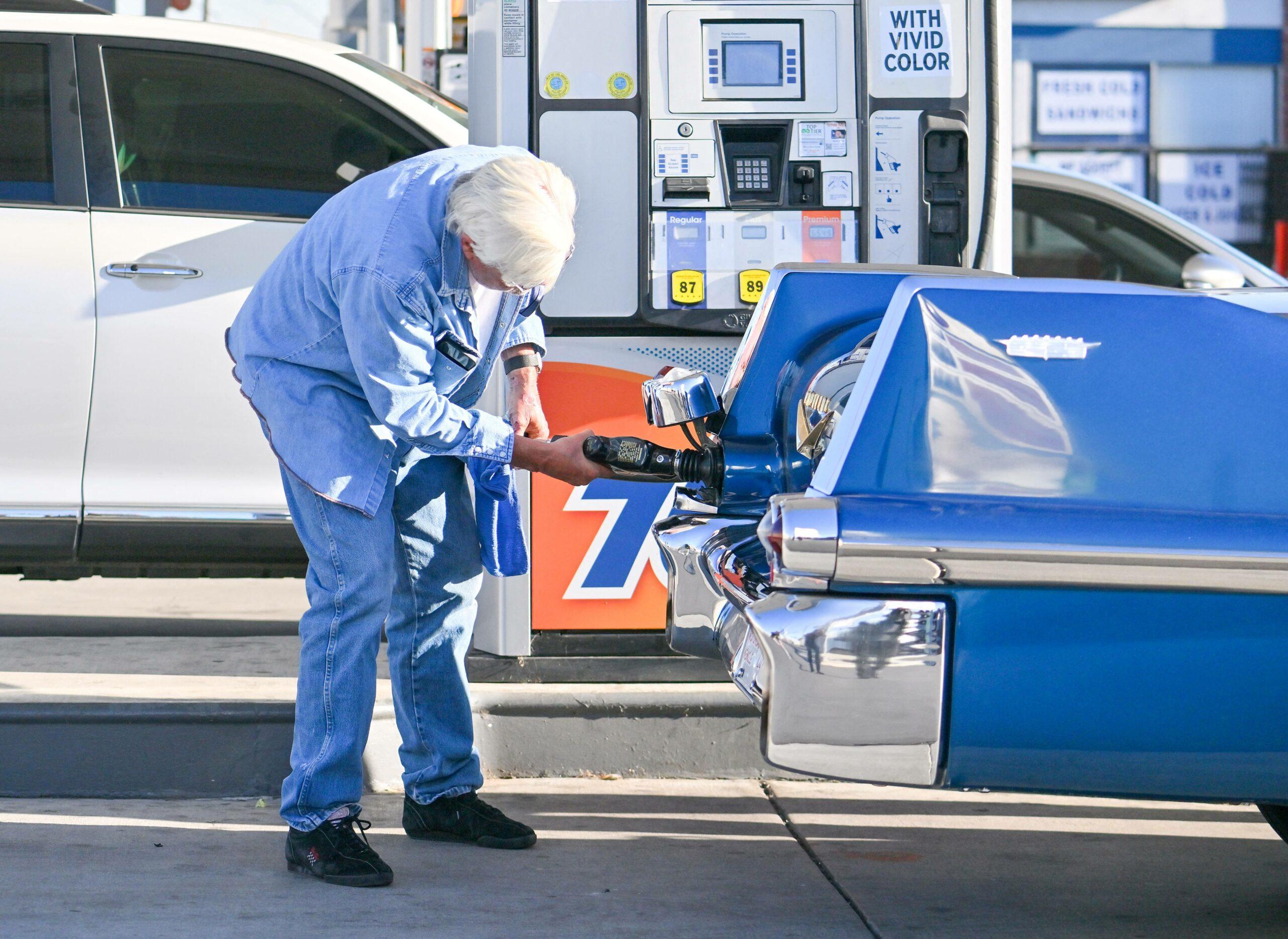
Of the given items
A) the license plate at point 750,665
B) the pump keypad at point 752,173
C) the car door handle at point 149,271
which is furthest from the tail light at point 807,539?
the car door handle at point 149,271

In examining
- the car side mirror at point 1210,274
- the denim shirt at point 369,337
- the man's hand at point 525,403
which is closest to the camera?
the denim shirt at point 369,337

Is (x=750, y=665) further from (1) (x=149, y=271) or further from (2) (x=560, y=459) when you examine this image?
(1) (x=149, y=271)

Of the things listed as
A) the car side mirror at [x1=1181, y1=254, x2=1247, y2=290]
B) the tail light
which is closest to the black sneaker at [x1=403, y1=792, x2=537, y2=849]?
the tail light

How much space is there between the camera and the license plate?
92.8 inches

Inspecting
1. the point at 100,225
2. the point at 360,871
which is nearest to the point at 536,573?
the point at 360,871

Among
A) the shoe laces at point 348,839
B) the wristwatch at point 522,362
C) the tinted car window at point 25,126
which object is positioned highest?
the tinted car window at point 25,126

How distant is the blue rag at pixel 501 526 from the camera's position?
3221 mm

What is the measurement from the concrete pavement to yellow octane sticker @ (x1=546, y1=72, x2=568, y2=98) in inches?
69.7

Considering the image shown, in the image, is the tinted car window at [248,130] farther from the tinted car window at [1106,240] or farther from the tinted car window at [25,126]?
the tinted car window at [1106,240]

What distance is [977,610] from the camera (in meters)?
2.23

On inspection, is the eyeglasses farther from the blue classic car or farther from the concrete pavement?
the concrete pavement

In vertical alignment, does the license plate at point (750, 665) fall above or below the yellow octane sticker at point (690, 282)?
below

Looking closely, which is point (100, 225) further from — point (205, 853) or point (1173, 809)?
point (1173, 809)

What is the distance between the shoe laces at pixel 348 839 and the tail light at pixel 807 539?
1248 millimetres
